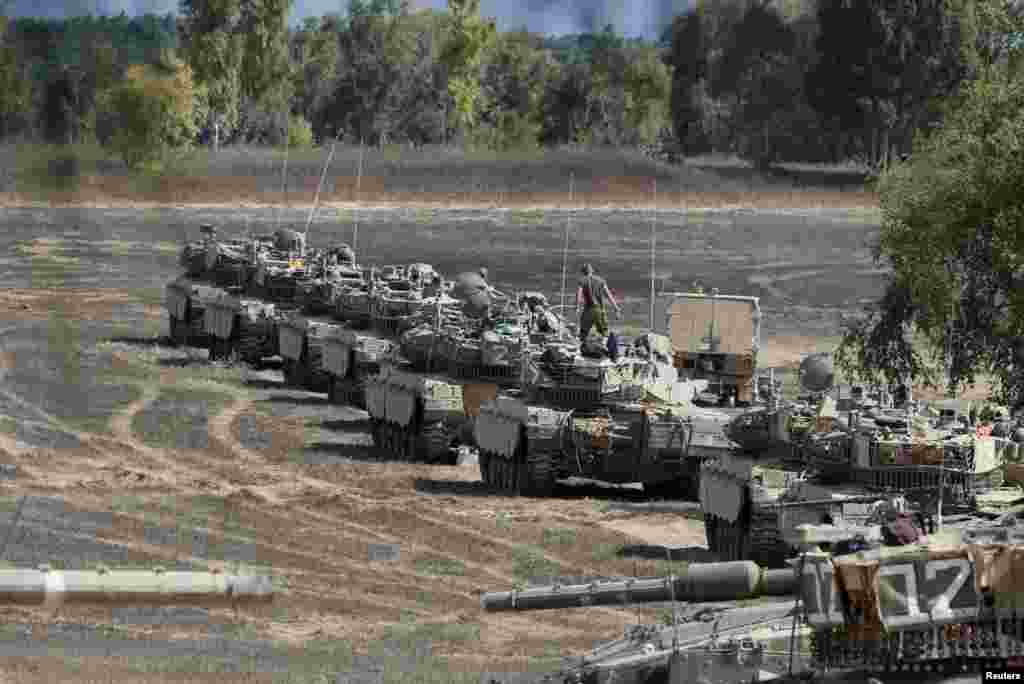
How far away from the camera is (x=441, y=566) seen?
28.0 meters

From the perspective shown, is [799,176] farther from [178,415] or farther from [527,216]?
[178,415]

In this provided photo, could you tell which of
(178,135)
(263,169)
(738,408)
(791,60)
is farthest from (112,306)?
(791,60)

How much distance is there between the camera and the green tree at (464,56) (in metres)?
142

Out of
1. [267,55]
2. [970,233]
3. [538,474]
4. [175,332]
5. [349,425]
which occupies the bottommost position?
[175,332]

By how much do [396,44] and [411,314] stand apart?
108004mm

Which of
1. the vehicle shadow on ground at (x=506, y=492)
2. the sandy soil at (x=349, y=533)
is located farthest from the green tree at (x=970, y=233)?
the sandy soil at (x=349, y=533)

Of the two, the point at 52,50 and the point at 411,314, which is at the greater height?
the point at 52,50

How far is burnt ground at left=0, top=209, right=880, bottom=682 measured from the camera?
22.6m

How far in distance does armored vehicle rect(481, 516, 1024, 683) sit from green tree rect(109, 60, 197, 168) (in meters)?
4.36

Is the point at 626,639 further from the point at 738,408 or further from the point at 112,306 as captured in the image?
the point at 112,306

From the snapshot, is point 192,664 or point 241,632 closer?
point 192,664

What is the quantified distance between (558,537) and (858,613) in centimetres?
1359

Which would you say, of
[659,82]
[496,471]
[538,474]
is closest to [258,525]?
[538,474]

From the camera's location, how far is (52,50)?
12.2m
